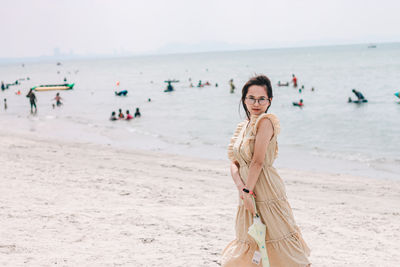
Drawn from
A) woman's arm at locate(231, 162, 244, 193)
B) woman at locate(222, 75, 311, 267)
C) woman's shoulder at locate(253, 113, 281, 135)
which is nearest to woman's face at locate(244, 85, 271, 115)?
woman at locate(222, 75, 311, 267)

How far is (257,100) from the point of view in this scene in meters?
3.22

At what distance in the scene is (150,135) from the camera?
21.5 metres

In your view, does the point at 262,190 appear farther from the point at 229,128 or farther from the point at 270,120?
the point at 229,128

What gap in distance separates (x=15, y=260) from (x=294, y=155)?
13.3m

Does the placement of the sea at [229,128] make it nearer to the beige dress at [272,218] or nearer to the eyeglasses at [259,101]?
the eyeglasses at [259,101]

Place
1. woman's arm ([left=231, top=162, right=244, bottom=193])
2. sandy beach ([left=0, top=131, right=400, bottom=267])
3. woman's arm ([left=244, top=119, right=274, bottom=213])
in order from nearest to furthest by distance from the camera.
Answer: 1. woman's arm ([left=244, top=119, right=274, bottom=213])
2. woman's arm ([left=231, top=162, right=244, bottom=193])
3. sandy beach ([left=0, top=131, right=400, bottom=267])

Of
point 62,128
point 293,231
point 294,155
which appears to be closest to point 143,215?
point 293,231

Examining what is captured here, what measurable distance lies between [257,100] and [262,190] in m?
0.76

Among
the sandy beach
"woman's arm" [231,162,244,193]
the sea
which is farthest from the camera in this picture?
the sea

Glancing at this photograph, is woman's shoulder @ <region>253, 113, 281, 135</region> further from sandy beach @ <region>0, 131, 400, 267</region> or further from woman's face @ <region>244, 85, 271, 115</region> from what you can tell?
sandy beach @ <region>0, 131, 400, 267</region>

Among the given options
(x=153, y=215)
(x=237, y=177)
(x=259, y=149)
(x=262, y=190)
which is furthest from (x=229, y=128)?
(x=259, y=149)

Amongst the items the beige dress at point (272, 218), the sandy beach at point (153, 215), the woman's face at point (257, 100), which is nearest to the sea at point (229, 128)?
the sandy beach at point (153, 215)

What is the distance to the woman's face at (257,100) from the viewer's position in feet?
10.6

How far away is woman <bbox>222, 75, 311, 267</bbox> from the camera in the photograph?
3.06 meters
